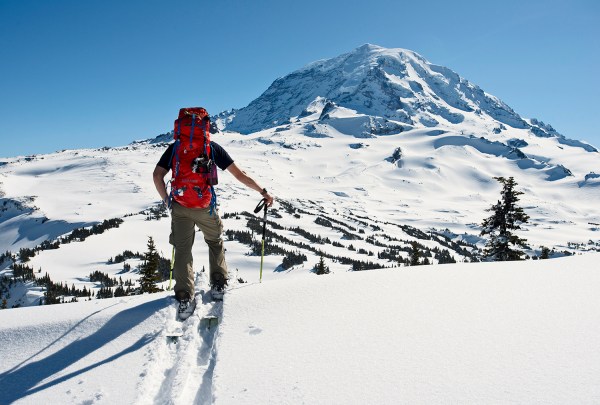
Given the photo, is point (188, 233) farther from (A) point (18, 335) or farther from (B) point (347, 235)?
(B) point (347, 235)

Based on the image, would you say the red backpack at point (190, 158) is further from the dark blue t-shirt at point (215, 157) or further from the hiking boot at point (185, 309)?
the hiking boot at point (185, 309)

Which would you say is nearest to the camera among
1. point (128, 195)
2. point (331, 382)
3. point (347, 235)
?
point (331, 382)

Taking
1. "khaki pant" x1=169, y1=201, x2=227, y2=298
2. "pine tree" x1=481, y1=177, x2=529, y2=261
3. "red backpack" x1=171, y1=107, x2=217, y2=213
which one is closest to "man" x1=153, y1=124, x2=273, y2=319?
"khaki pant" x1=169, y1=201, x2=227, y2=298

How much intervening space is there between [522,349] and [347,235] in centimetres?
4037

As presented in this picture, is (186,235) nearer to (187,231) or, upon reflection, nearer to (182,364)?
(187,231)

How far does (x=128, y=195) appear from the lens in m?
58.4

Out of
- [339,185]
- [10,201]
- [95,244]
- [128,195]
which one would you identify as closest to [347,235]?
[95,244]

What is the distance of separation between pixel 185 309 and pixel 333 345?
85.2 inches

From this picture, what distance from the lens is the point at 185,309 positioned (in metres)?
4.63

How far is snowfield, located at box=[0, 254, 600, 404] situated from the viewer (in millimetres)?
2670

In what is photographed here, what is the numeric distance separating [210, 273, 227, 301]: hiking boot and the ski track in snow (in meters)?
0.28

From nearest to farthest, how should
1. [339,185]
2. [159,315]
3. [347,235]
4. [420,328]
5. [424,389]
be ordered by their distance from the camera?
[424,389] < [420,328] < [159,315] < [347,235] < [339,185]

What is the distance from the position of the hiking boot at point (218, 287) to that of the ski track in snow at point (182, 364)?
0.28 m

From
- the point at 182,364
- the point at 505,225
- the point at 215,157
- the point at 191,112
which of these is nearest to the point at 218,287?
the point at 182,364
